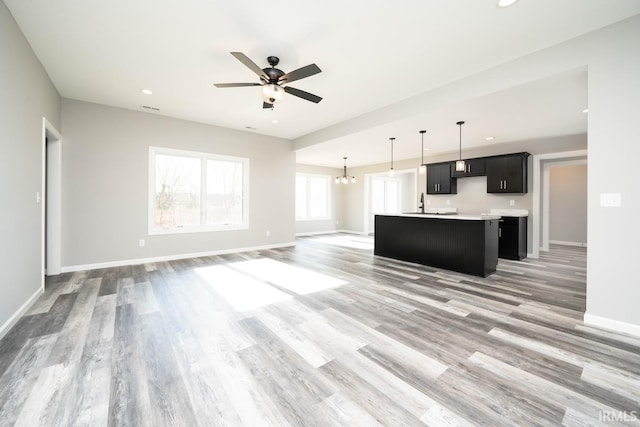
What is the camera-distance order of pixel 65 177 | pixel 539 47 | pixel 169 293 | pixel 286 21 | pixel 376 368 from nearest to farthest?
pixel 376 368
pixel 286 21
pixel 539 47
pixel 169 293
pixel 65 177

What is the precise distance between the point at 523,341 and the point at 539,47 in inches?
119

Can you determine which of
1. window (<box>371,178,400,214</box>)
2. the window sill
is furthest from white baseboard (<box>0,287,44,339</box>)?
window (<box>371,178,400,214</box>)

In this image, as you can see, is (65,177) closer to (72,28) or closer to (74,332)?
(72,28)

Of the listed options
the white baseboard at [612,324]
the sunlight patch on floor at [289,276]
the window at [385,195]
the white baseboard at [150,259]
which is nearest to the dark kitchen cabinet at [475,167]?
the window at [385,195]

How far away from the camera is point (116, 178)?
186 inches

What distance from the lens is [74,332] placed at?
231 cm

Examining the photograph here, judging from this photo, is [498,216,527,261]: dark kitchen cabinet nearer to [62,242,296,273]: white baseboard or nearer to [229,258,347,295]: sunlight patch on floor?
[229,258,347,295]: sunlight patch on floor

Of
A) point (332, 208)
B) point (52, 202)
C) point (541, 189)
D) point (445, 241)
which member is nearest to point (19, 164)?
point (52, 202)

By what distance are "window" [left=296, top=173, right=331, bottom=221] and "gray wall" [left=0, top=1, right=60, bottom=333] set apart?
→ 6.93 metres

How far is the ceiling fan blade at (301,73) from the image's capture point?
2557 mm

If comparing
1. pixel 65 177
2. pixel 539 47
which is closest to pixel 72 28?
pixel 65 177

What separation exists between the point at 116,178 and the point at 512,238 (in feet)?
26.2

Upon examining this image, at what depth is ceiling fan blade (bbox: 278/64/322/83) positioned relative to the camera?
101 inches

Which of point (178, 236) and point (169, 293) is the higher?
point (178, 236)
